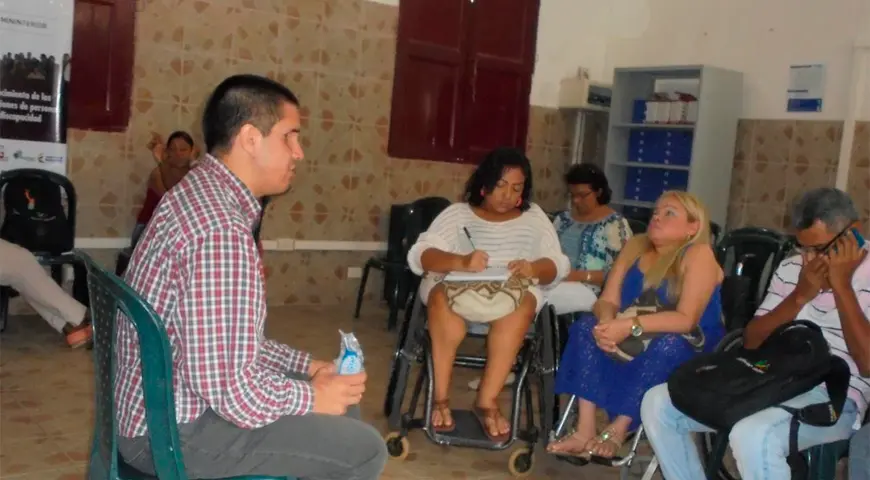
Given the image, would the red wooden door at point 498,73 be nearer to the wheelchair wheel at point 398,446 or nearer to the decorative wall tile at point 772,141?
the decorative wall tile at point 772,141

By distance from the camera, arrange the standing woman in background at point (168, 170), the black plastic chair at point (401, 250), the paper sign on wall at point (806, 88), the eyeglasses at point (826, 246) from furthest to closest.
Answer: the paper sign on wall at point (806, 88) → the black plastic chair at point (401, 250) → the standing woman in background at point (168, 170) → the eyeglasses at point (826, 246)

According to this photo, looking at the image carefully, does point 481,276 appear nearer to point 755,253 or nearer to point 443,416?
point 443,416

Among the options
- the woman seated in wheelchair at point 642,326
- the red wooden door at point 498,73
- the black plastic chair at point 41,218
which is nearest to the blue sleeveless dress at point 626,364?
the woman seated in wheelchair at point 642,326

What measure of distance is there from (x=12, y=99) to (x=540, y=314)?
3256 millimetres

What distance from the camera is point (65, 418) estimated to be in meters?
3.13

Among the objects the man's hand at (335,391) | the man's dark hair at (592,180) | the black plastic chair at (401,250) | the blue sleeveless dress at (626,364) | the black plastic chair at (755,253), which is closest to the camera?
the man's hand at (335,391)

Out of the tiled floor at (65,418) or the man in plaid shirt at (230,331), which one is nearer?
the man in plaid shirt at (230,331)

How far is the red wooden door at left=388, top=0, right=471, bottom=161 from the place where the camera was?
5832 millimetres

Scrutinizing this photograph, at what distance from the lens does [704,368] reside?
7.41ft

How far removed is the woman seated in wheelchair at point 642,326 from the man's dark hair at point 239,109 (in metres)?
1.44

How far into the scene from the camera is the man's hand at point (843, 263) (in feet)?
7.45

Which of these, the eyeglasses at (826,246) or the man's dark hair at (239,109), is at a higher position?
the man's dark hair at (239,109)

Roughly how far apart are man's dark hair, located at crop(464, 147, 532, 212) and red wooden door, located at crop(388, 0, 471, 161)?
275cm

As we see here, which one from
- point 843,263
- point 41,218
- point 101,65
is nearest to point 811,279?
point 843,263
